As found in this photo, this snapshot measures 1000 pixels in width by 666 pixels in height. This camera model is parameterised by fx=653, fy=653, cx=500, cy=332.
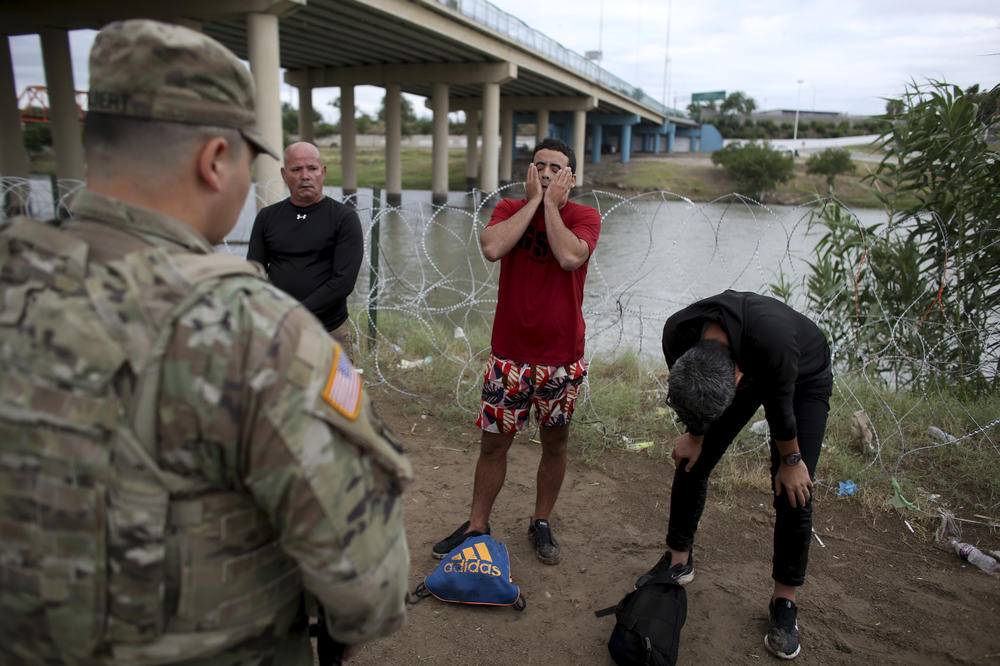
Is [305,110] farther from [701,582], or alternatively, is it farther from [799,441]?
[799,441]

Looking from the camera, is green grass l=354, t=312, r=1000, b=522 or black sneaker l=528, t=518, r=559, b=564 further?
green grass l=354, t=312, r=1000, b=522

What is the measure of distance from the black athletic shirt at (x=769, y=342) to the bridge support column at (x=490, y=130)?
28629 millimetres

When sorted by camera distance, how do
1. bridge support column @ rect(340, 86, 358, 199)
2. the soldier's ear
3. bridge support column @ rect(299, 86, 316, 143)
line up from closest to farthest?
the soldier's ear
bridge support column @ rect(340, 86, 358, 199)
bridge support column @ rect(299, 86, 316, 143)

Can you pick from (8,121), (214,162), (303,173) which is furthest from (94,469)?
(8,121)

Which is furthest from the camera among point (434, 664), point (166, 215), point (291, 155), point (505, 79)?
point (505, 79)

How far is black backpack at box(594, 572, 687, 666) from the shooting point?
2428 millimetres

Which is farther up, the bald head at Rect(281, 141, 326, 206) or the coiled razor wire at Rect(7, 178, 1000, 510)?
the bald head at Rect(281, 141, 326, 206)

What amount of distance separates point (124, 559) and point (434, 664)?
6.02 ft

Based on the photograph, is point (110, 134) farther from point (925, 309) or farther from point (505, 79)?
point (505, 79)

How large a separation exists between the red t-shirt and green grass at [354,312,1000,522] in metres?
1.61

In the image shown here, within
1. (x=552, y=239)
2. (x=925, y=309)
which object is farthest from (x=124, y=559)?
(x=925, y=309)

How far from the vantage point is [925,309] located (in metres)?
5.33

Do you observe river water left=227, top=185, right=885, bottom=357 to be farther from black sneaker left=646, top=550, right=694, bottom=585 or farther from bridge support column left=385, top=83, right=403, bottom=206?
bridge support column left=385, top=83, right=403, bottom=206

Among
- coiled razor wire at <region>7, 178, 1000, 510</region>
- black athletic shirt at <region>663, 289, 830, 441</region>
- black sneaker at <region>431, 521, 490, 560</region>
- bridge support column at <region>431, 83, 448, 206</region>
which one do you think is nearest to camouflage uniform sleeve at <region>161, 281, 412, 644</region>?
black athletic shirt at <region>663, 289, 830, 441</region>
